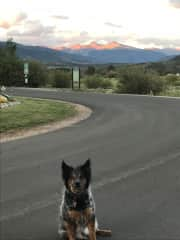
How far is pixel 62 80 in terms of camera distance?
4941 cm

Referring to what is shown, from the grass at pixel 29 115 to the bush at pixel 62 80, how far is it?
81.0 feet

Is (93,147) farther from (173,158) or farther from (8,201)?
(8,201)

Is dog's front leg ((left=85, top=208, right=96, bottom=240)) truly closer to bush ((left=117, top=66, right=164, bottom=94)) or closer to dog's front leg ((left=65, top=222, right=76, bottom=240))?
dog's front leg ((left=65, top=222, right=76, bottom=240))

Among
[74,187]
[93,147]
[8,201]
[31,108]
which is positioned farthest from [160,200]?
[31,108]

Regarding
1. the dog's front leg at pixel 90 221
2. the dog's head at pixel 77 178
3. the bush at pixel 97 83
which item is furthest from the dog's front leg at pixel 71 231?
the bush at pixel 97 83

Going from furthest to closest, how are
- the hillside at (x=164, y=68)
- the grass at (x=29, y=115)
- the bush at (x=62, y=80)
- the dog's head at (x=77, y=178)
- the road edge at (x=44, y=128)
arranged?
the hillside at (x=164, y=68) → the bush at (x=62, y=80) → the grass at (x=29, y=115) → the road edge at (x=44, y=128) → the dog's head at (x=77, y=178)

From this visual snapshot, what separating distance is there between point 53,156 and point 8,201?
3915mm

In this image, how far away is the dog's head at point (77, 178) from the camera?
566cm

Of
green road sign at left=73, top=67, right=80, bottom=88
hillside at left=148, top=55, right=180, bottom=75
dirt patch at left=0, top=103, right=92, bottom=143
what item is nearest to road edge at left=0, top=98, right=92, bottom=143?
dirt patch at left=0, top=103, right=92, bottom=143

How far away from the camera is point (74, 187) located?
18.6 feet

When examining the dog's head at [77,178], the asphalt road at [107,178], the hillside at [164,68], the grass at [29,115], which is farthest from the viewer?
the hillside at [164,68]

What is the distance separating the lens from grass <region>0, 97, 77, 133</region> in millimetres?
17609

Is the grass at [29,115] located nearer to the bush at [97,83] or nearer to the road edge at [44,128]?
the road edge at [44,128]

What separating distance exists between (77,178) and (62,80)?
144ft
